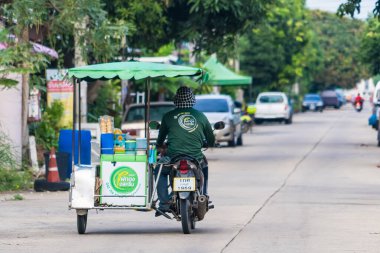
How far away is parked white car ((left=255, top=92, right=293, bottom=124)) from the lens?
209 feet

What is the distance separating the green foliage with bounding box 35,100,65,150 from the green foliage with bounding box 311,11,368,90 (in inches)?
3384

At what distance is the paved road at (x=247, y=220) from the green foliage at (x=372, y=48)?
13.2m

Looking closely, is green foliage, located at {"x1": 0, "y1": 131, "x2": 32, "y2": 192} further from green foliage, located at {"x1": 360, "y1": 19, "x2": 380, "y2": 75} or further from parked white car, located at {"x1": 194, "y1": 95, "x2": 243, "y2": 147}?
green foliage, located at {"x1": 360, "y1": 19, "x2": 380, "y2": 75}

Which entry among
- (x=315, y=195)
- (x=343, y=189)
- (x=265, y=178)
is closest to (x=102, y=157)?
(x=315, y=195)

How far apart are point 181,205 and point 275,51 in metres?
63.4

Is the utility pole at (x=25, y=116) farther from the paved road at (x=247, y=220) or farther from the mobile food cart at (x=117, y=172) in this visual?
the mobile food cart at (x=117, y=172)

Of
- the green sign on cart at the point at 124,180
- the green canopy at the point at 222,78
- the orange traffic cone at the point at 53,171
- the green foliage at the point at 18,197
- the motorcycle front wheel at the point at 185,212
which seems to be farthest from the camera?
the green canopy at the point at 222,78

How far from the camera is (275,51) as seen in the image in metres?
77.1

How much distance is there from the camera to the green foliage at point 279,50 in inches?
3000

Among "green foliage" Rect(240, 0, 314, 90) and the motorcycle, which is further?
"green foliage" Rect(240, 0, 314, 90)

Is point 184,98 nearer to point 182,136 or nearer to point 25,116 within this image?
point 182,136

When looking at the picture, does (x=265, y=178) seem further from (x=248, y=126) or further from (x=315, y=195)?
(x=248, y=126)

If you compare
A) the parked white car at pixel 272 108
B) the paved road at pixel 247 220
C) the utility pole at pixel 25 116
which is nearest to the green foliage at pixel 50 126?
the utility pole at pixel 25 116

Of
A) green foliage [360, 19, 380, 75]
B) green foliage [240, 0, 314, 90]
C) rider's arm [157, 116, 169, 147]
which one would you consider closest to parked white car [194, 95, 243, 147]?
green foliage [360, 19, 380, 75]
